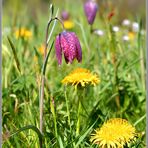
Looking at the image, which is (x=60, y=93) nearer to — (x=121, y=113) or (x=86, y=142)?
(x=121, y=113)

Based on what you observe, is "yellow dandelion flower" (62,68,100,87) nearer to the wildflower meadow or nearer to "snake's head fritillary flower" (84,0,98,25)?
the wildflower meadow

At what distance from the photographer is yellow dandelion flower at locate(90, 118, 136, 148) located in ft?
3.69

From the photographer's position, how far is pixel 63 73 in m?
1.95

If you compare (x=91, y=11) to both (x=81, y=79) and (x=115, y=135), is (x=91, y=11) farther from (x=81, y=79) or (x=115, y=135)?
(x=115, y=135)

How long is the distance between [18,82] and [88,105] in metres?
0.26

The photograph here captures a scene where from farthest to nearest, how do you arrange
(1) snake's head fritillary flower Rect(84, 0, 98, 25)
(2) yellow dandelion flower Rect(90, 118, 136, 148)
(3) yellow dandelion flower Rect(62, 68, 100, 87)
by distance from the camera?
(1) snake's head fritillary flower Rect(84, 0, 98, 25), (3) yellow dandelion flower Rect(62, 68, 100, 87), (2) yellow dandelion flower Rect(90, 118, 136, 148)

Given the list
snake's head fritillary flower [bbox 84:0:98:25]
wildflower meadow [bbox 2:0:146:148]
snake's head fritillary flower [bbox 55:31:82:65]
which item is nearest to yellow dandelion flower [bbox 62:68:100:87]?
wildflower meadow [bbox 2:0:146:148]

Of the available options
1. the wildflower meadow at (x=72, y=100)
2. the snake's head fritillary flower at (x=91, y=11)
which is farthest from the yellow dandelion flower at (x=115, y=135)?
the snake's head fritillary flower at (x=91, y=11)

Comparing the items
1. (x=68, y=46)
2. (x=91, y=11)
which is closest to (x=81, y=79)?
(x=68, y=46)

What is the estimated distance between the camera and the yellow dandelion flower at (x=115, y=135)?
1124mm

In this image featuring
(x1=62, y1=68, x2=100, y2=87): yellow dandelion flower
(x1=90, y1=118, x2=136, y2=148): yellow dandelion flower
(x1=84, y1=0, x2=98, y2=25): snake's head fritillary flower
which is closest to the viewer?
(x1=90, y1=118, x2=136, y2=148): yellow dandelion flower

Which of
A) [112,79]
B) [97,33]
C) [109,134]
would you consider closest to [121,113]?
[112,79]

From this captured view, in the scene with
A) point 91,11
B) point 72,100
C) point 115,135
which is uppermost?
point 91,11

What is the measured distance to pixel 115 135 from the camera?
1141 mm
